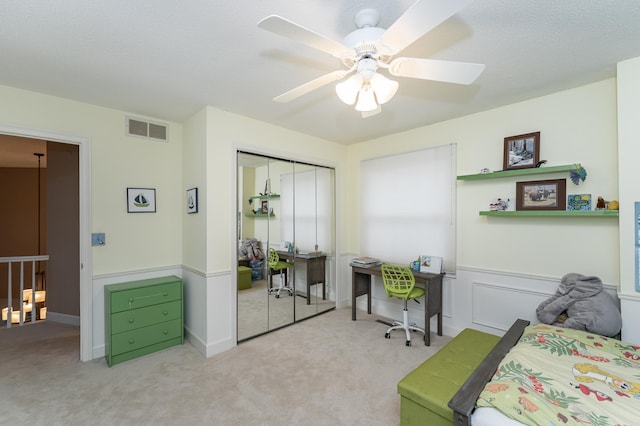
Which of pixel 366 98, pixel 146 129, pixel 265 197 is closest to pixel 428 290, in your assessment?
pixel 265 197

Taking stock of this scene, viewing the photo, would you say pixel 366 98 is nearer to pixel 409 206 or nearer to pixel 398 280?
pixel 398 280

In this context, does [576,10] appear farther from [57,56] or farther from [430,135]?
[57,56]

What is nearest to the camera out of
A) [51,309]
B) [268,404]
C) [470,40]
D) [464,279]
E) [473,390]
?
[473,390]

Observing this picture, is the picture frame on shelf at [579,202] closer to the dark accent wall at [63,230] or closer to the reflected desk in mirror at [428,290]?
the reflected desk in mirror at [428,290]

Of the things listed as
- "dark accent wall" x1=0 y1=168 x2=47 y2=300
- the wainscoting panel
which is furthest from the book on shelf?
"dark accent wall" x1=0 y1=168 x2=47 y2=300

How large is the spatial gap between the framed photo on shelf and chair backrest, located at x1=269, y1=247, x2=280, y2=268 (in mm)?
2574

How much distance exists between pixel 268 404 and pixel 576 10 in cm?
309

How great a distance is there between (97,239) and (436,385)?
10.4 feet

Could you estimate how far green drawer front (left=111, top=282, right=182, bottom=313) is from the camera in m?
2.66

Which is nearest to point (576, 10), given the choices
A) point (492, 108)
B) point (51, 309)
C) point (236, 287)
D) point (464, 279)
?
point (492, 108)

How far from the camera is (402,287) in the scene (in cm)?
313

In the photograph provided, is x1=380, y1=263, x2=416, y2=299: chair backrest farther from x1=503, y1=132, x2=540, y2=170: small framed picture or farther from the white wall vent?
the white wall vent

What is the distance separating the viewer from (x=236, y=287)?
304 cm

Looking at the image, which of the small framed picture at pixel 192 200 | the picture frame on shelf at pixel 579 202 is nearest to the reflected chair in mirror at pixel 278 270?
the small framed picture at pixel 192 200
